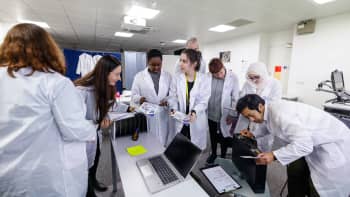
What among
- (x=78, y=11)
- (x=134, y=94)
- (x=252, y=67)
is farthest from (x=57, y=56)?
(x=78, y=11)

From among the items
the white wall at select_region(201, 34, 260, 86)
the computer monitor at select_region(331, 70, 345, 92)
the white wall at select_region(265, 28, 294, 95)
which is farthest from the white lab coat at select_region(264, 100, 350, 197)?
the white wall at select_region(201, 34, 260, 86)

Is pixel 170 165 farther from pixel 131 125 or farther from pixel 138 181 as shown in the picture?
pixel 131 125

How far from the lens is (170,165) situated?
109 centimetres

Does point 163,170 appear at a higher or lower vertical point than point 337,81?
lower

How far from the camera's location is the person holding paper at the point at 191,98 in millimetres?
1928

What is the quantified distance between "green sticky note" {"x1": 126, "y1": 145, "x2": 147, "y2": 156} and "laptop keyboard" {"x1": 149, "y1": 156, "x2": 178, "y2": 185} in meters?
0.14

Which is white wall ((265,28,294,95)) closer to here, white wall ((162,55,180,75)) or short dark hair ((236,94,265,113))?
white wall ((162,55,180,75))

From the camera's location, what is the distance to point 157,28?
4625mm

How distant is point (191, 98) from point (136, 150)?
35.0 inches

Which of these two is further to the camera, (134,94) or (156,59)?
(134,94)

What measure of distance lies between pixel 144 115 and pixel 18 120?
37.3 inches

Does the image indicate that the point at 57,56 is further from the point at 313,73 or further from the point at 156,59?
the point at 313,73

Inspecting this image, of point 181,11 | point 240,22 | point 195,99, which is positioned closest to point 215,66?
point 195,99

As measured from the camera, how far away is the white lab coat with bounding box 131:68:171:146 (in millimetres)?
2111
